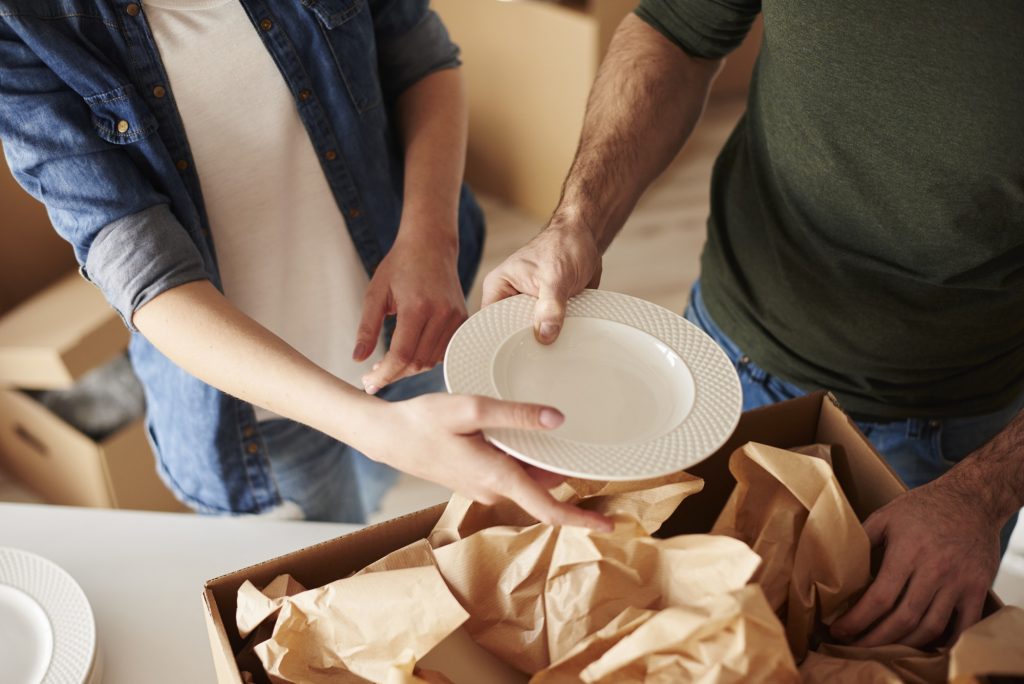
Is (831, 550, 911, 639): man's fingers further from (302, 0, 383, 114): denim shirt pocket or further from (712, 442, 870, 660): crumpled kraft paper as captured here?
(302, 0, 383, 114): denim shirt pocket

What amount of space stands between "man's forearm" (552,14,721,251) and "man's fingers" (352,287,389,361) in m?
0.24

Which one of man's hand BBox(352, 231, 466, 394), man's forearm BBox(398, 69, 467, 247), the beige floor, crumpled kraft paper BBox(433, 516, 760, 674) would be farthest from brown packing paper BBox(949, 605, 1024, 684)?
the beige floor

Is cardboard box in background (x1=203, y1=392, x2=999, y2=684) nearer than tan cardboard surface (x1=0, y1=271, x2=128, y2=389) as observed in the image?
Yes

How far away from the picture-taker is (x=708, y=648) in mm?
569

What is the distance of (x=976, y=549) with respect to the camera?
0.70 m

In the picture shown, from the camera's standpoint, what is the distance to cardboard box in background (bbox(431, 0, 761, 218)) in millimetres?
2504

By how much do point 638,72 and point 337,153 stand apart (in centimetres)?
41

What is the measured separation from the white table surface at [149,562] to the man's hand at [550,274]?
0.33 m

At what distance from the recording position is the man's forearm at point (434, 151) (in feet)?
3.32

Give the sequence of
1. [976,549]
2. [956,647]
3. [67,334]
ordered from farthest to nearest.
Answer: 1. [67,334]
2. [976,549]
3. [956,647]

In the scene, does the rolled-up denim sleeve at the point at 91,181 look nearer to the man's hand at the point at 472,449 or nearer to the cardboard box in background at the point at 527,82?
the man's hand at the point at 472,449

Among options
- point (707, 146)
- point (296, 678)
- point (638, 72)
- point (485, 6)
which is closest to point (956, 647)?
point (296, 678)

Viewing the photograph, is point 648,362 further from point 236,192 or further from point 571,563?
point 236,192

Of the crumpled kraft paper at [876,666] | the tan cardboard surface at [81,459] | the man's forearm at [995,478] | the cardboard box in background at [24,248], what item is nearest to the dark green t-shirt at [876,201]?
the man's forearm at [995,478]
